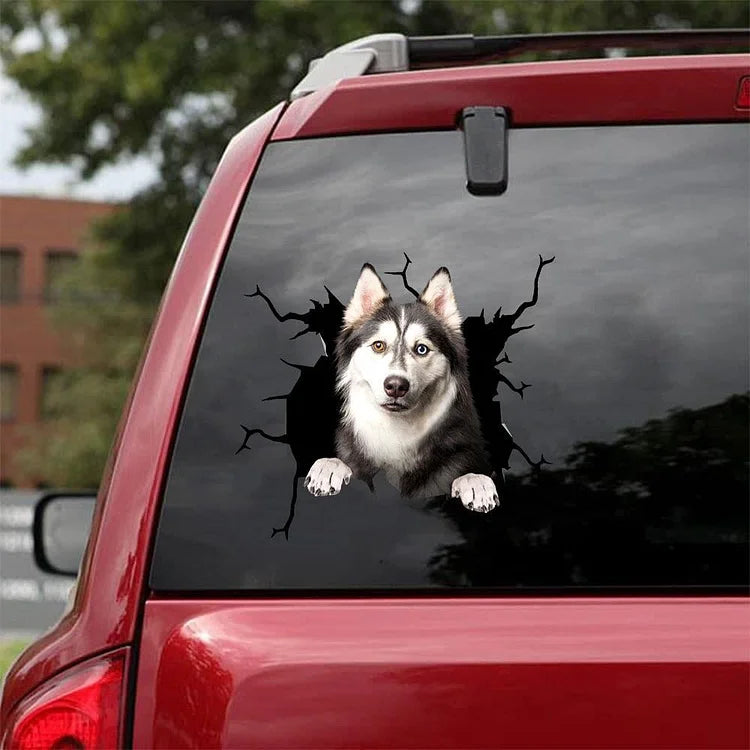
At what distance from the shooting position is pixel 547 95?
205 cm

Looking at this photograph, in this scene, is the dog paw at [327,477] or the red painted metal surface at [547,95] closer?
the dog paw at [327,477]

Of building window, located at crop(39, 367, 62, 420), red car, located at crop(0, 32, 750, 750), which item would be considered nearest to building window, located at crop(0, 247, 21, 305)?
building window, located at crop(39, 367, 62, 420)

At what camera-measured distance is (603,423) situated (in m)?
1.93

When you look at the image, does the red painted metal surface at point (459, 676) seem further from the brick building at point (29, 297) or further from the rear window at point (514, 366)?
the brick building at point (29, 297)

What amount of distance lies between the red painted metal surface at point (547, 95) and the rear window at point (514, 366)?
0.02 meters

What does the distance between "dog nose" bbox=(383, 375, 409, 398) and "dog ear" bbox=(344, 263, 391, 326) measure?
101 millimetres

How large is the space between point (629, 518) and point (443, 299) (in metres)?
0.41

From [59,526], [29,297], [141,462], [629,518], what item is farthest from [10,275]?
[629,518]

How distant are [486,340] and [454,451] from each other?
17cm

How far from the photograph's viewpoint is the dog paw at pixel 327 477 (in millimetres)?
1937

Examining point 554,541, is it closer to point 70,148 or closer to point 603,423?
point 603,423

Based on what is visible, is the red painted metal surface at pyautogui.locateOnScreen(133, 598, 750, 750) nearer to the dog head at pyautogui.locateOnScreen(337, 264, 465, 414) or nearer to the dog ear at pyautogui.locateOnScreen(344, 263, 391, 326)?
the dog head at pyautogui.locateOnScreen(337, 264, 465, 414)

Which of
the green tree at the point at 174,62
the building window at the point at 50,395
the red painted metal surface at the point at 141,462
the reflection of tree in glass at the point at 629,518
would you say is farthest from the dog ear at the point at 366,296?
the building window at the point at 50,395

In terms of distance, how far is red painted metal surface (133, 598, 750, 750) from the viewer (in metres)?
1.80
